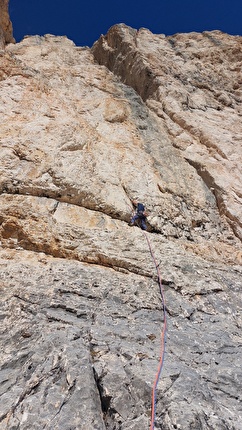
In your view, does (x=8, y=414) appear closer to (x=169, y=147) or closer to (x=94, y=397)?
(x=94, y=397)

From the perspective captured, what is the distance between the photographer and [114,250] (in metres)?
6.90

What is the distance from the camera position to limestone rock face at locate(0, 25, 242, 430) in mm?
3809

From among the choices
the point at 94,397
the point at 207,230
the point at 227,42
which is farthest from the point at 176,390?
the point at 227,42

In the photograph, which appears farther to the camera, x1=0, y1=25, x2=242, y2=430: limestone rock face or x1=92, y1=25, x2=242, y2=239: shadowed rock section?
x1=92, y1=25, x2=242, y2=239: shadowed rock section

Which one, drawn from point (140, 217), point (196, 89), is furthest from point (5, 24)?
point (140, 217)

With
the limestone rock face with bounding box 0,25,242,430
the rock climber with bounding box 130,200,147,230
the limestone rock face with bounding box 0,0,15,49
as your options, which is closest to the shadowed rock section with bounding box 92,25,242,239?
the limestone rock face with bounding box 0,25,242,430

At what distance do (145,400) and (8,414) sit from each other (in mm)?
1594

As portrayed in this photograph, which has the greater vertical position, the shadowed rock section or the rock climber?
the shadowed rock section

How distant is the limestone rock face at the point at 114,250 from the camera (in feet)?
12.5

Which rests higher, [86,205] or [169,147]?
[169,147]

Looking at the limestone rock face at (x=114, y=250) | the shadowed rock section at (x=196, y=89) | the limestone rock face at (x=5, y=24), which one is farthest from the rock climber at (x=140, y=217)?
the limestone rock face at (x=5, y=24)

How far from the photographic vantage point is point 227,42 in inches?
781

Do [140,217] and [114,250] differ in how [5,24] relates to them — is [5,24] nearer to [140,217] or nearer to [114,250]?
[140,217]

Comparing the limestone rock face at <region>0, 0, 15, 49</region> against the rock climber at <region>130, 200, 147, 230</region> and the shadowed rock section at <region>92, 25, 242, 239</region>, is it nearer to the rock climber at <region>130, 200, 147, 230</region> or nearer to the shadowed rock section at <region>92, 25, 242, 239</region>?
the shadowed rock section at <region>92, 25, 242, 239</region>
